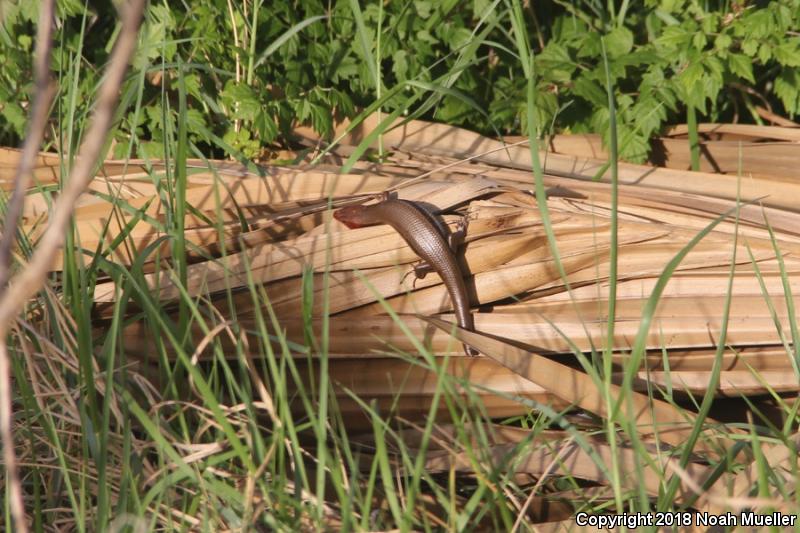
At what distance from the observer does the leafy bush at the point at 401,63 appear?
3.03 metres

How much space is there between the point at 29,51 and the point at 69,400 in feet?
7.35

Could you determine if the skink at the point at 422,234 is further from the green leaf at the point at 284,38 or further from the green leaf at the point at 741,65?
the green leaf at the point at 741,65

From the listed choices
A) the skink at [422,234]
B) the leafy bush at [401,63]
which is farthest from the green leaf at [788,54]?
the skink at [422,234]

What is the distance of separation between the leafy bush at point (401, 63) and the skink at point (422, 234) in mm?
588

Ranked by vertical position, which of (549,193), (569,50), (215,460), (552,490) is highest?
(569,50)

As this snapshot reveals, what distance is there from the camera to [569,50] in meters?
3.37

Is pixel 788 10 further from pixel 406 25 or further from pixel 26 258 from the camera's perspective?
pixel 26 258

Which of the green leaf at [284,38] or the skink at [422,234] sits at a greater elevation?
the green leaf at [284,38]

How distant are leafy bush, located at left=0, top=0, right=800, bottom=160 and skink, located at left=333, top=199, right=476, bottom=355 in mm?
588

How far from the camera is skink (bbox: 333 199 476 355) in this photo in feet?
7.50

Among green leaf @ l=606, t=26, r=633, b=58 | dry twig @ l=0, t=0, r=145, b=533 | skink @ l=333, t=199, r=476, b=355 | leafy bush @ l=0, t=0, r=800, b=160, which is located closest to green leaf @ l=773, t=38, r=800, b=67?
leafy bush @ l=0, t=0, r=800, b=160

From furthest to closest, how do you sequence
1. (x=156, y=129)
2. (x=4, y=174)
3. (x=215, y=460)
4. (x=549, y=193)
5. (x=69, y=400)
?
1. (x=156, y=129)
2. (x=4, y=174)
3. (x=549, y=193)
4. (x=69, y=400)
5. (x=215, y=460)

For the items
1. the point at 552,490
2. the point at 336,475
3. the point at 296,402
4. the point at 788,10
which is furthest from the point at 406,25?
the point at 336,475

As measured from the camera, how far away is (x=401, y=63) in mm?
3207
